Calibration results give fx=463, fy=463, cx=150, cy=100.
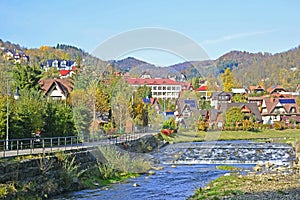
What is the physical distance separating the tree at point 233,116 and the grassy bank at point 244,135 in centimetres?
333

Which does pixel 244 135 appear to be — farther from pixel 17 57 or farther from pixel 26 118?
pixel 17 57

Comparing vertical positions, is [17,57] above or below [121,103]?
above

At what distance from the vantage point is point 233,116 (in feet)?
271

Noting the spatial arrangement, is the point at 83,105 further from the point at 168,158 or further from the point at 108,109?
the point at 168,158

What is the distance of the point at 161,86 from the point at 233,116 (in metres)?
21.0

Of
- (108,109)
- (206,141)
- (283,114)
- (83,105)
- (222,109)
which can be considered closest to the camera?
(83,105)

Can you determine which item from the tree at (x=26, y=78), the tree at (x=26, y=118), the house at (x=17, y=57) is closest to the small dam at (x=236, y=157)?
the tree at (x=26, y=118)

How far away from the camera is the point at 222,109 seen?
89.8 meters

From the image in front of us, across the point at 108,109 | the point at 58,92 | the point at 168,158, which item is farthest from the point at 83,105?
the point at 58,92

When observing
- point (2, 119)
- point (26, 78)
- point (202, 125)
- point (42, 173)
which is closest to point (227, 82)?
point (202, 125)

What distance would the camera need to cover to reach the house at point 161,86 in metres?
60.2

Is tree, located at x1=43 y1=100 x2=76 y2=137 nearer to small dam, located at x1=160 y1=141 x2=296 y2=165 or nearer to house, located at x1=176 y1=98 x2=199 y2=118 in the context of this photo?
small dam, located at x1=160 y1=141 x2=296 y2=165

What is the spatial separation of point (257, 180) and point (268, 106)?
250 feet

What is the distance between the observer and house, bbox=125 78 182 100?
197 feet
